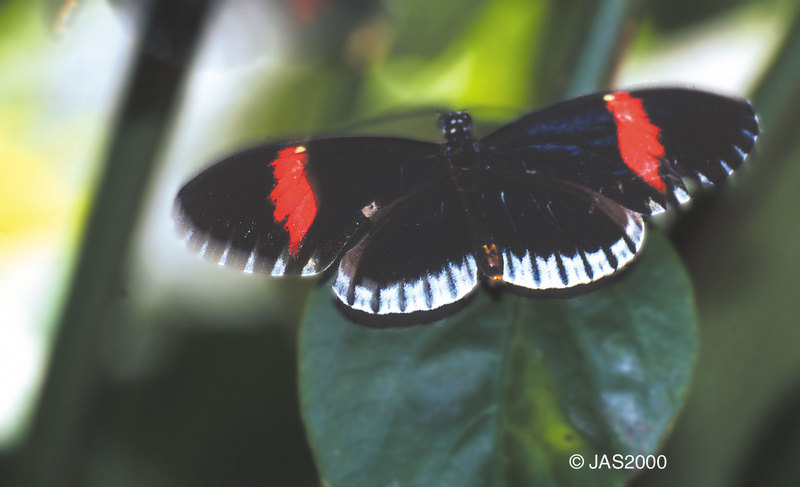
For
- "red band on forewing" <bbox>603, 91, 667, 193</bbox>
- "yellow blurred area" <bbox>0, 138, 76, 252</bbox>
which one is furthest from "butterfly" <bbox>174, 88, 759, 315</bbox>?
"yellow blurred area" <bbox>0, 138, 76, 252</bbox>

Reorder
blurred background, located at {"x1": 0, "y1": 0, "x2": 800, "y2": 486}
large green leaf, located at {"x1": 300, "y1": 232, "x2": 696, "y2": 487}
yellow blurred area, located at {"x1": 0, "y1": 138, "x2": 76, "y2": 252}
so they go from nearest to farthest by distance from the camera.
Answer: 1. large green leaf, located at {"x1": 300, "y1": 232, "x2": 696, "y2": 487}
2. blurred background, located at {"x1": 0, "y1": 0, "x2": 800, "y2": 486}
3. yellow blurred area, located at {"x1": 0, "y1": 138, "x2": 76, "y2": 252}

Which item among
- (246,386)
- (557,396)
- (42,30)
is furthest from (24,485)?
(42,30)

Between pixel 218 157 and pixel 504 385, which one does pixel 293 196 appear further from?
pixel 504 385

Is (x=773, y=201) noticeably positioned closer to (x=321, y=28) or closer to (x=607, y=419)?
(x=607, y=419)

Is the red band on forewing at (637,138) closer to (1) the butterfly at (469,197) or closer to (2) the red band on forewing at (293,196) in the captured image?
(1) the butterfly at (469,197)

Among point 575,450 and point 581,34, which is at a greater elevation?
point 581,34

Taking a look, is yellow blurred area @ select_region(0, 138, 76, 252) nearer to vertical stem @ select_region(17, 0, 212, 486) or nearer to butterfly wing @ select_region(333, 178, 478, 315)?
vertical stem @ select_region(17, 0, 212, 486)

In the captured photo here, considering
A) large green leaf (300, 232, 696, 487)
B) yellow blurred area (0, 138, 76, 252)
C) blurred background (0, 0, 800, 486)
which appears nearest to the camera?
large green leaf (300, 232, 696, 487)
